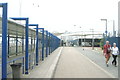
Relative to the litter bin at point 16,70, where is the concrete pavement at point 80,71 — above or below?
below

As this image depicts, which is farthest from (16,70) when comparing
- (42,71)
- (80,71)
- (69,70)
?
(69,70)

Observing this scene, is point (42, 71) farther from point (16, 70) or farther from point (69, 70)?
point (16, 70)

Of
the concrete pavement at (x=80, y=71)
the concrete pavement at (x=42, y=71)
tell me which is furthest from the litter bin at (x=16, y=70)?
the concrete pavement at (x=80, y=71)

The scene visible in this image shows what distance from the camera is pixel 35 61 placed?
1609 cm

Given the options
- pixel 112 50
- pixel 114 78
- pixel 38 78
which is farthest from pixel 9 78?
pixel 112 50

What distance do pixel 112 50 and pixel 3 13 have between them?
1177cm

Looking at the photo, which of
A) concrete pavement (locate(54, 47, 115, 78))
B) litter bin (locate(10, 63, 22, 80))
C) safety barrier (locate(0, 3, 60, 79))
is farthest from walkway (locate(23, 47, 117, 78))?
litter bin (locate(10, 63, 22, 80))

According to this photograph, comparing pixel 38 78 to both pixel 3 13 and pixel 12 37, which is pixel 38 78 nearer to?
pixel 12 37

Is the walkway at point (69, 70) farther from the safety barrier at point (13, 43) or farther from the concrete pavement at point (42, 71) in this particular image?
the safety barrier at point (13, 43)

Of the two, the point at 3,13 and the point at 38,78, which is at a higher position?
the point at 3,13

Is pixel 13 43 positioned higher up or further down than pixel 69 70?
higher up

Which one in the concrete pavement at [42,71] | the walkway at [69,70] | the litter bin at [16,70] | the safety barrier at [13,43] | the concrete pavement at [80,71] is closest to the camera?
the safety barrier at [13,43]

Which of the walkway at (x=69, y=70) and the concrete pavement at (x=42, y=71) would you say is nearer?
the concrete pavement at (x=42, y=71)

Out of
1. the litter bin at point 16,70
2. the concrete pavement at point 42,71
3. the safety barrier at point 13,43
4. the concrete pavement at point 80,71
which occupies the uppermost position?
the safety barrier at point 13,43
